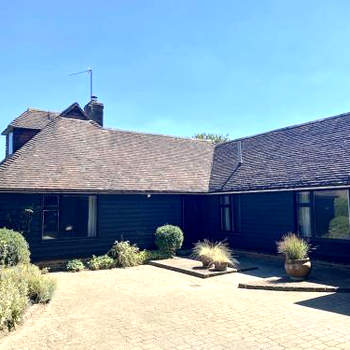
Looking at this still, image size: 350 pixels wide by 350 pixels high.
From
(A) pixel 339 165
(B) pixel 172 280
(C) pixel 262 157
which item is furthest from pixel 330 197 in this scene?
(B) pixel 172 280

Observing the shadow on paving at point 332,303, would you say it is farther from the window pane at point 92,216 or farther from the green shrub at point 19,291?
the window pane at point 92,216

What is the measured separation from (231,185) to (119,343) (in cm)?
1137

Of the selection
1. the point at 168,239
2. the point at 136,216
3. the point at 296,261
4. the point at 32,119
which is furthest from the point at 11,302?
the point at 32,119

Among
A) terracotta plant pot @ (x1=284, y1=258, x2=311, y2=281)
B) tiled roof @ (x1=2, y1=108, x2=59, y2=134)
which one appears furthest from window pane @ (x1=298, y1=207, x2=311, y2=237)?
tiled roof @ (x1=2, y1=108, x2=59, y2=134)

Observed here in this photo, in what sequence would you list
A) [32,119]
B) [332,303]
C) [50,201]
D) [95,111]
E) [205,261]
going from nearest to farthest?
[332,303], [205,261], [50,201], [32,119], [95,111]

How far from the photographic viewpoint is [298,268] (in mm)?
10250

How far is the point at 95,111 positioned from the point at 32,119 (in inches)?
140

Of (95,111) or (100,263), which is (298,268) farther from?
(95,111)

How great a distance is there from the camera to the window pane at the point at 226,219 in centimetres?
1687

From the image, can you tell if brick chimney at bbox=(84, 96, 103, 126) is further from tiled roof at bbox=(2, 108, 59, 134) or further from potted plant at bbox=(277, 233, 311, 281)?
potted plant at bbox=(277, 233, 311, 281)

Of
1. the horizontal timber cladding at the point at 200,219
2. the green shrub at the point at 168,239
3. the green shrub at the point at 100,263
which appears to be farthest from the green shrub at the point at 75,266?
the horizontal timber cladding at the point at 200,219

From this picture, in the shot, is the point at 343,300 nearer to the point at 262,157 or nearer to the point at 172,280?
the point at 172,280

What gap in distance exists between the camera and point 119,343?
5.81 metres

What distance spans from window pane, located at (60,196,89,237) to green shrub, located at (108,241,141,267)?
4.54 feet
